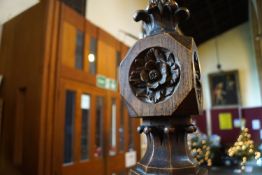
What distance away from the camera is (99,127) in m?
2.06

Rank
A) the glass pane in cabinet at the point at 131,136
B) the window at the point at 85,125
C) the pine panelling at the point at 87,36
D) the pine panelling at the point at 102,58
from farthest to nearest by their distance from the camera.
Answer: the glass pane in cabinet at the point at 131,136
the pine panelling at the point at 102,58
the pine panelling at the point at 87,36
the window at the point at 85,125

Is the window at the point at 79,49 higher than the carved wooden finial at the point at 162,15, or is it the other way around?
the window at the point at 79,49

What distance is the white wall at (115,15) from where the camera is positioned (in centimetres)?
228

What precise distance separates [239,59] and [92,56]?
4624 millimetres

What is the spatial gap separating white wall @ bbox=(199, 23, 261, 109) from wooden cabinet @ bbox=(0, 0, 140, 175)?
4345 mm

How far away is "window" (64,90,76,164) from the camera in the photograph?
1669mm

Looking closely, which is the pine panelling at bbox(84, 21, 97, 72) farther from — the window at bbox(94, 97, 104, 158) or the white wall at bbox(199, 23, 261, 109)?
the white wall at bbox(199, 23, 261, 109)

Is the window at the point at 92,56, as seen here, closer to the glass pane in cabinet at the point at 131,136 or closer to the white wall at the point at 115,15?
the white wall at the point at 115,15

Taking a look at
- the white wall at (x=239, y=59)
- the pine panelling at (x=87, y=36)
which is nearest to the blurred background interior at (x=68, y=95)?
the pine panelling at (x=87, y=36)

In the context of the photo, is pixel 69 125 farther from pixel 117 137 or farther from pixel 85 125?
pixel 117 137

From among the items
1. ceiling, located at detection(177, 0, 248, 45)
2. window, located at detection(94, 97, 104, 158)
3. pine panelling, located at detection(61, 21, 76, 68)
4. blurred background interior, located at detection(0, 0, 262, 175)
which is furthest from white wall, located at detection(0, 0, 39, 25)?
ceiling, located at detection(177, 0, 248, 45)

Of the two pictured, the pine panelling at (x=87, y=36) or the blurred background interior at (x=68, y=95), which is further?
the pine panelling at (x=87, y=36)

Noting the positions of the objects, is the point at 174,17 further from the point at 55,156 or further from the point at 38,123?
the point at 55,156

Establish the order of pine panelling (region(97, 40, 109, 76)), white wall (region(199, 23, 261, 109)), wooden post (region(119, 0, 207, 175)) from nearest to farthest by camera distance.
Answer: wooden post (region(119, 0, 207, 175)) → pine panelling (region(97, 40, 109, 76)) → white wall (region(199, 23, 261, 109))
